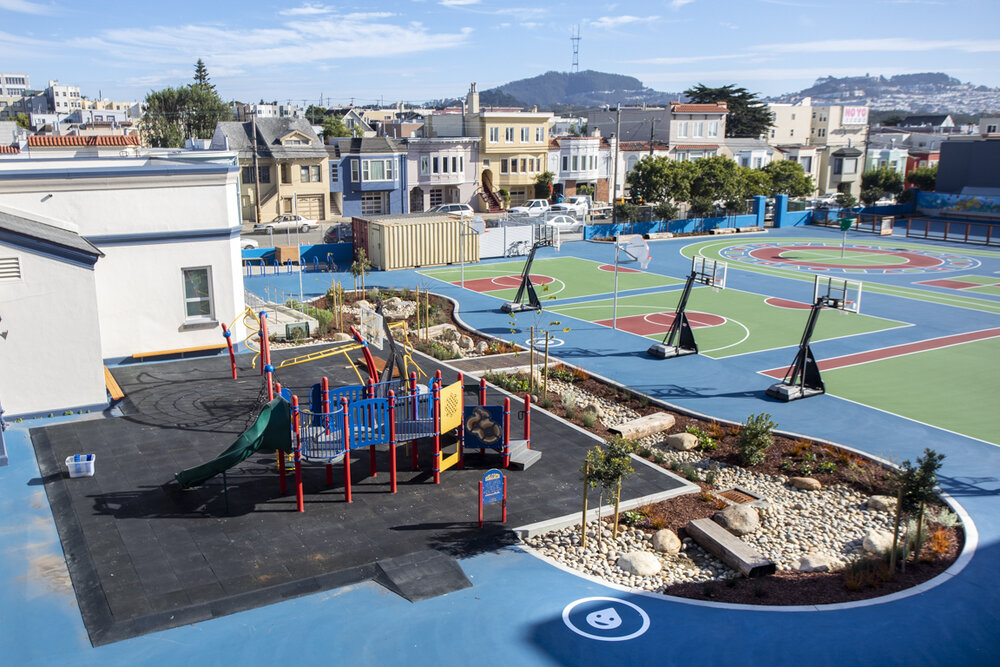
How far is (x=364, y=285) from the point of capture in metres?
39.6

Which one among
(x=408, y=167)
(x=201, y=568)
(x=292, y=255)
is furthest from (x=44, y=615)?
(x=408, y=167)

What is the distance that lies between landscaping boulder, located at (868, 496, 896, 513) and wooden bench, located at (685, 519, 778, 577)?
4005 mm

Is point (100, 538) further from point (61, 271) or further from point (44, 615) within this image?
point (61, 271)

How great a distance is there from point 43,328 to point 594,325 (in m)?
20.5

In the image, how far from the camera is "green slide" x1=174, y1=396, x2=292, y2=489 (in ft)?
50.1

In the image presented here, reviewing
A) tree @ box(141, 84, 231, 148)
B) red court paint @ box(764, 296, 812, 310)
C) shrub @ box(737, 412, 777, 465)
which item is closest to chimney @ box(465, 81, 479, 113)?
tree @ box(141, 84, 231, 148)

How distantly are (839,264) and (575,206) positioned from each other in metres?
25.3

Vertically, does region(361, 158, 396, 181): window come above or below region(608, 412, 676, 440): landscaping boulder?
above

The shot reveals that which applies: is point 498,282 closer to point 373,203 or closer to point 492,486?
point 492,486

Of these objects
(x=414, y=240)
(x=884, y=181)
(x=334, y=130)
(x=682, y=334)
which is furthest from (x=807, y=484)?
(x=334, y=130)

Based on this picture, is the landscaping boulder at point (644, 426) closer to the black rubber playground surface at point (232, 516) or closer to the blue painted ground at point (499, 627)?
the black rubber playground surface at point (232, 516)

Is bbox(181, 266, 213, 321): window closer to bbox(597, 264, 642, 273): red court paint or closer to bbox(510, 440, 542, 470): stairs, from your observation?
bbox(510, 440, 542, 470): stairs

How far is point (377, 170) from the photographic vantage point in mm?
70500

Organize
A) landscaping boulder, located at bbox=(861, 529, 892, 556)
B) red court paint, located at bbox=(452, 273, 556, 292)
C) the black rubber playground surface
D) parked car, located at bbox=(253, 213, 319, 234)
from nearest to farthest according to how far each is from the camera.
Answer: the black rubber playground surface, landscaping boulder, located at bbox=(861, 529, 892, 556), red court paint, located at bbox=(452, 273, 556, 292), parked car, located at bbox=(253, 213, 319, 234)
